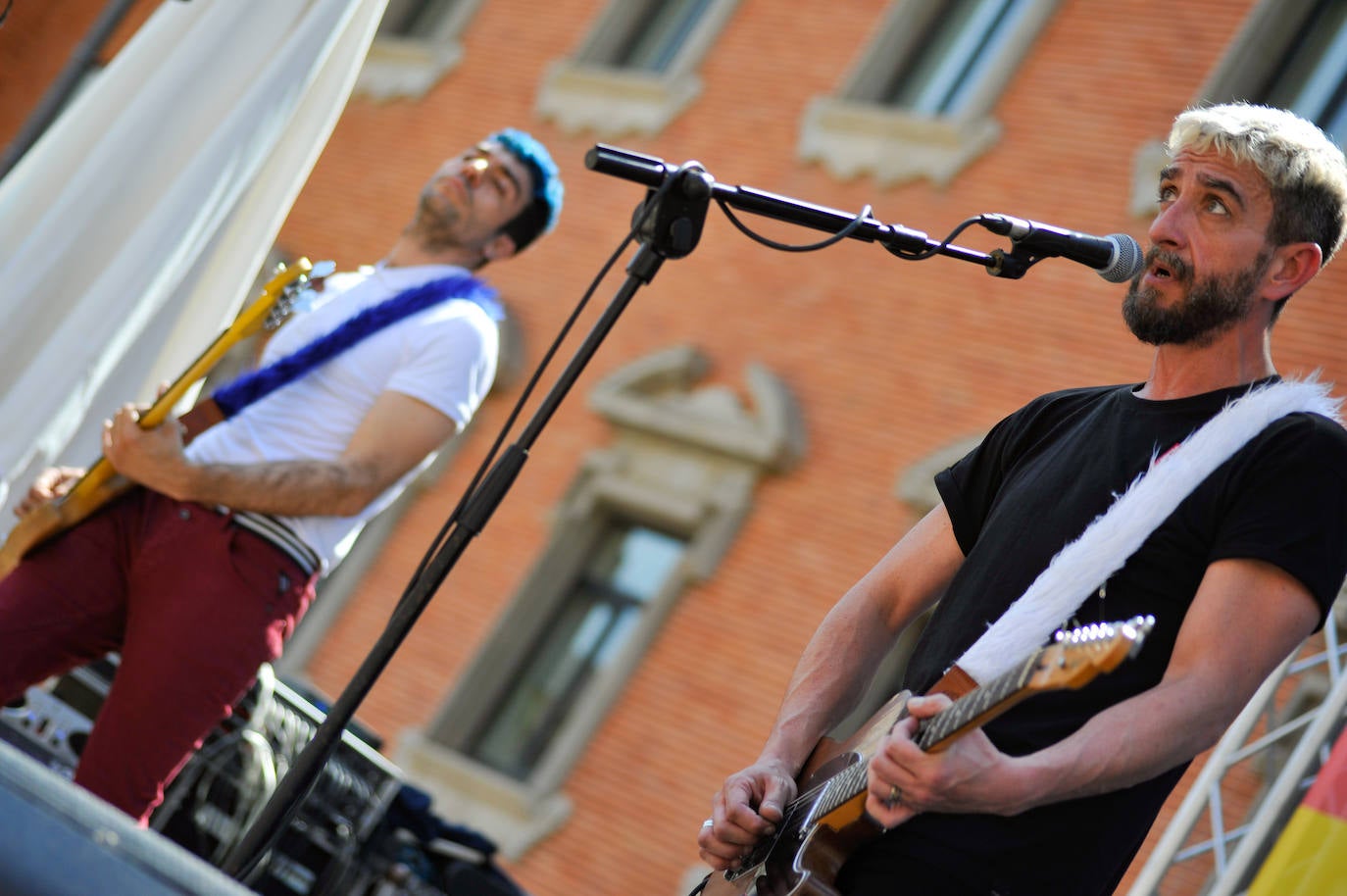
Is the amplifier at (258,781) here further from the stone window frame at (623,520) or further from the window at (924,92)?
the window at (924,92)

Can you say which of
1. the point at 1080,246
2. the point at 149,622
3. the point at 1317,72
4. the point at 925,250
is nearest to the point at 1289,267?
the point at 1080,246

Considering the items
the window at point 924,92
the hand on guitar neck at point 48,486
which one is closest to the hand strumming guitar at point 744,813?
the hand on guitar neck at point 48,486

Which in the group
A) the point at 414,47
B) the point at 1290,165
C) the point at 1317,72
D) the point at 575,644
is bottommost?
the point at 575,644

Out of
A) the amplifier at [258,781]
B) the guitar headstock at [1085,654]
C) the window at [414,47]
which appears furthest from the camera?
the window at [414,47]

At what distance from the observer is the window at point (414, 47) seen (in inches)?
455

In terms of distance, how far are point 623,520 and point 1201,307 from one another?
7.26 metres

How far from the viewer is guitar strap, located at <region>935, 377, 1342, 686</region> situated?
2172 mm

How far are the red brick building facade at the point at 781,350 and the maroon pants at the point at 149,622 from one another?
471 centimetres

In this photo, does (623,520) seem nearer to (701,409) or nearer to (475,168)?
(701,409)

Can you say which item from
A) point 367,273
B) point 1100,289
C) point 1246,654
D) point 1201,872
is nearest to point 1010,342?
point 1100,289

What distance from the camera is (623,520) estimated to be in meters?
9.52

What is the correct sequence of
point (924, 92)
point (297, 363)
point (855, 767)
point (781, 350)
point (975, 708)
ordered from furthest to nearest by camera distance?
point (924, 92), point (781, 350), point (297, 363), point (855, 767), point (975, 708)

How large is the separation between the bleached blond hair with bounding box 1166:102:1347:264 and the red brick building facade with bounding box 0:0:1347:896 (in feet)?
15.4

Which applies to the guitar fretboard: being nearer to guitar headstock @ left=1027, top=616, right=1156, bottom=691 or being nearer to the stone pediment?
guitar headstock @ left=1027, top=616, right=1156, bottom=691
